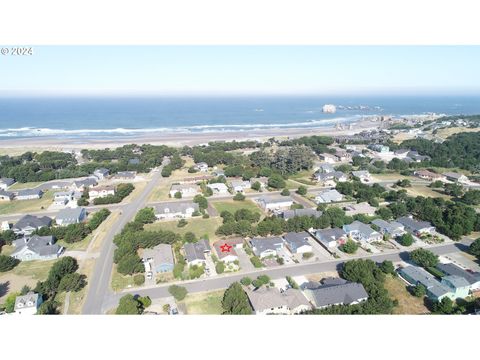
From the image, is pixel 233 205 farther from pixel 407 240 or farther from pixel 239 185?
pixel 407 240

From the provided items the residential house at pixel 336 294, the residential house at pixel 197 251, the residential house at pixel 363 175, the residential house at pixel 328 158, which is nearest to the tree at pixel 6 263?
the residential house at pixel 197 251

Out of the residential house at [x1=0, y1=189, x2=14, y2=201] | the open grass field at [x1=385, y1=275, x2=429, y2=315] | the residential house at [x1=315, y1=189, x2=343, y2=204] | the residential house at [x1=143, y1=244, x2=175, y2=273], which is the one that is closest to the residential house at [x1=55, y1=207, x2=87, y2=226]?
the residential house at [x1=143, y1=244, x2=175, y2=273]

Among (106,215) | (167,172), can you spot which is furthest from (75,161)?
(106,215)

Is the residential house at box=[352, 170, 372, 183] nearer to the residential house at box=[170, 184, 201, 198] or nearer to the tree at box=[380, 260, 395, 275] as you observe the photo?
the residential house at box=[170, 184, 201, 198]

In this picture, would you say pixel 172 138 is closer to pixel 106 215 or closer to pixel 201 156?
pixel 201 156

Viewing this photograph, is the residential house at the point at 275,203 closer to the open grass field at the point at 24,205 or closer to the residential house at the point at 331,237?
the residential house at the point at 331,237

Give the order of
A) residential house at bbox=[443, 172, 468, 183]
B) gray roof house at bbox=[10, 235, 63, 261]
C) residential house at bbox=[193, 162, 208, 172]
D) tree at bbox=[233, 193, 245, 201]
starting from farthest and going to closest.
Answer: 1. residential house at bbox=[193, 162, 208, 172]
2. residential house at bbox=[443, 172, 468, 183]
3. tree at bbox=[233, 193, 245, 201]
4. gray roof house at bbox=[10, 235, 63, 261]

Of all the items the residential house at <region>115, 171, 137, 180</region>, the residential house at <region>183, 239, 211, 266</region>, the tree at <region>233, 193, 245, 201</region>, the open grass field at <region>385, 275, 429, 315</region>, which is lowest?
the open grass field at <region>385, 275, 429, 315</region>

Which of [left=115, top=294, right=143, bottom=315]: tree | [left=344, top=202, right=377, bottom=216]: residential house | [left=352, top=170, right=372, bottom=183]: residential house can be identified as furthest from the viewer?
[left=352, top=170, right=372, bottom=183]: residential house

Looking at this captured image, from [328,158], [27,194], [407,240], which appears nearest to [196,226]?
[407,240]
